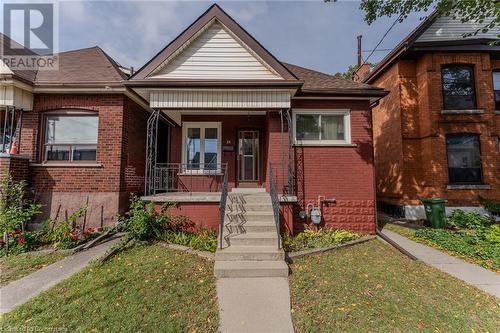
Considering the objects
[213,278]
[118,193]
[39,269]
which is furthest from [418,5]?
[39,269]

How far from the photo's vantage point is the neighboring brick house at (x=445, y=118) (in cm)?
979

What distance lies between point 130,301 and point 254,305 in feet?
6.05

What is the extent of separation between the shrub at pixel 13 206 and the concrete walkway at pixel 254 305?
5.22 m

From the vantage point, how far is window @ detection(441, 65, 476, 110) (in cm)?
1019

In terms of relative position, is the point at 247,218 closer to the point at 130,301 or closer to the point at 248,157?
the point at 130,301

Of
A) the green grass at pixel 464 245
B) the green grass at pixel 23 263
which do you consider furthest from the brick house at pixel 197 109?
the green grass at pixel 23 263

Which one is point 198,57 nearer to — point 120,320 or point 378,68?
point 120,320

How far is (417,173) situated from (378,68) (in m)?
5.61

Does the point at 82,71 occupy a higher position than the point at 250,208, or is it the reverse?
the point at 82,71

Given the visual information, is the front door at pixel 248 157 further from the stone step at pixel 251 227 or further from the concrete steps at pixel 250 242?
the stone step at pixel 251 227

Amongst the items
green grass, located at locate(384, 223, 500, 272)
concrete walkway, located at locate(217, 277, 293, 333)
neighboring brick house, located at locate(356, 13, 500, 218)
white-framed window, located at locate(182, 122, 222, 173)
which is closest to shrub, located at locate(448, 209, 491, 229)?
neighboring brick house, located at locate(356, 13, 500, 218)

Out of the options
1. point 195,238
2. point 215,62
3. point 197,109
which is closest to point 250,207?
point 195,238

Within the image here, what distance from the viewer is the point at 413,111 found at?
34.4 feet

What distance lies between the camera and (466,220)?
844cm
